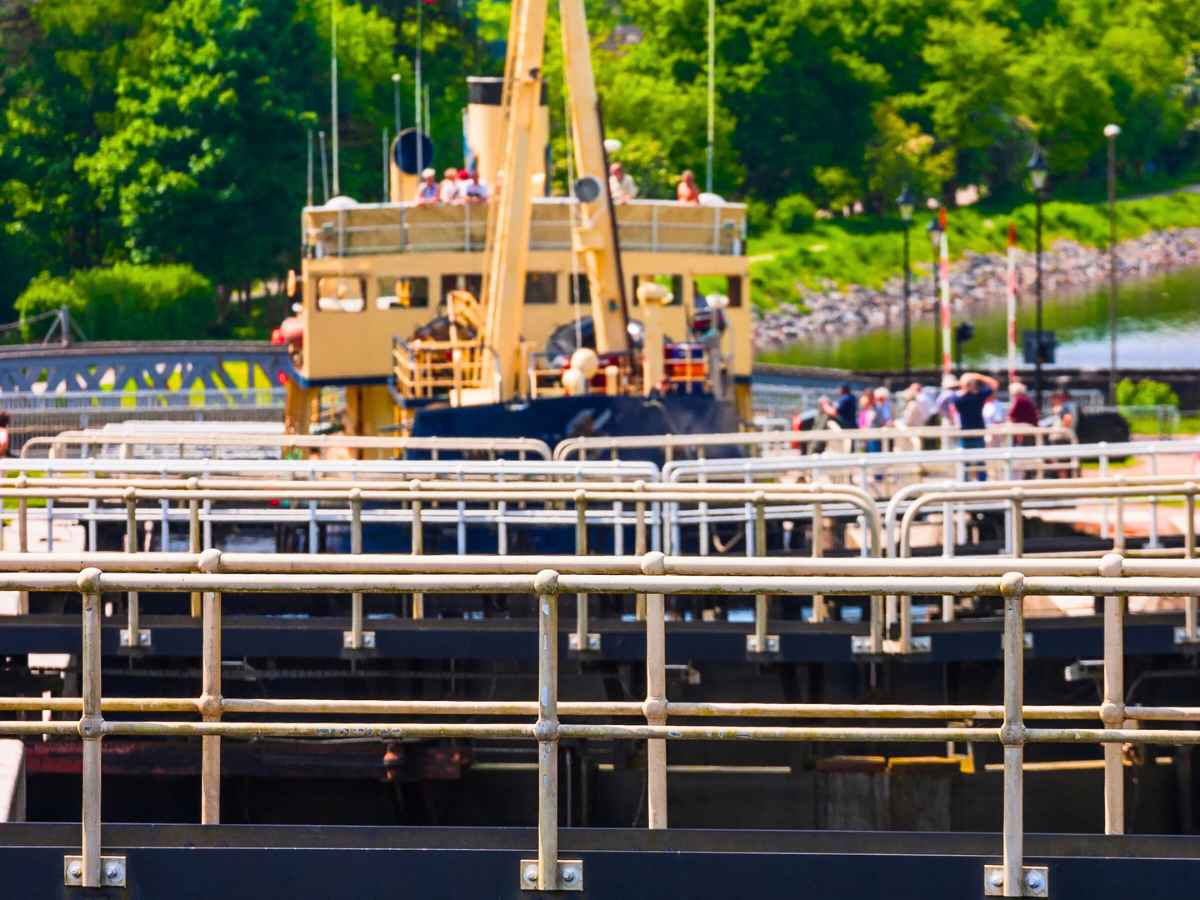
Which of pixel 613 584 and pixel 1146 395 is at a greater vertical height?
pixel 1146 395

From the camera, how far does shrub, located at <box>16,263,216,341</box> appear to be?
242ft

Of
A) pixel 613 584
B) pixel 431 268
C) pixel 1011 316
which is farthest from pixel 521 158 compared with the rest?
pixel 613 584

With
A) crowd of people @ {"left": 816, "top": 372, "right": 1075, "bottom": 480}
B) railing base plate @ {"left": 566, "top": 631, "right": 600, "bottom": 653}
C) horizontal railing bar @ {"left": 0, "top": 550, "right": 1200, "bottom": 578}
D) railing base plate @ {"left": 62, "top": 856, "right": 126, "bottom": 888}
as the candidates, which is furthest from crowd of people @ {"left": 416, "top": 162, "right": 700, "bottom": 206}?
railing base plate @ {"left": 62, "top": 856, "right": 126, "bottom": 888}

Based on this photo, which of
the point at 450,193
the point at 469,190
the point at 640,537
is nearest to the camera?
the point at 640,537

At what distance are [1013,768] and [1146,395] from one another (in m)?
44.3

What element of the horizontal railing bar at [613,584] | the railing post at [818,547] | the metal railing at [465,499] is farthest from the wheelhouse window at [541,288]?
the horizontal railing bar at [613,584]

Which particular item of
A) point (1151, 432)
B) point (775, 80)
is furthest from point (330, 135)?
point (1151, 432)

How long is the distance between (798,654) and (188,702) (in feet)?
29.6

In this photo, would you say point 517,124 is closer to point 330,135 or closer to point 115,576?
point 115,576

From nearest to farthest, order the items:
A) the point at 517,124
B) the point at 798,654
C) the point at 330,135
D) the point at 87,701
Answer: the point at 87,701 → the point at 798,654 → the point at 517,124 → the point at 330,135

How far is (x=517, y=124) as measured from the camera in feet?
107

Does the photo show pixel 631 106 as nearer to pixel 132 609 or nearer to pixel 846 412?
pixel 846 412

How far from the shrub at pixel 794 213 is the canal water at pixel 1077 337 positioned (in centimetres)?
700

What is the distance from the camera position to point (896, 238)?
104875 mm
